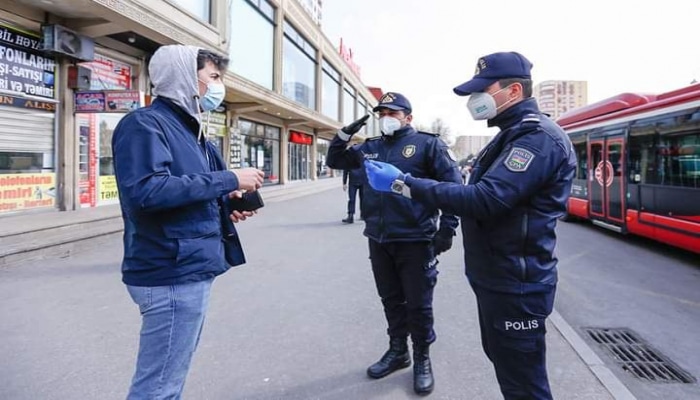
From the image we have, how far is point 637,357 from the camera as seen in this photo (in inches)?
137

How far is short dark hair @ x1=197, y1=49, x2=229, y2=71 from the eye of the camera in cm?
192

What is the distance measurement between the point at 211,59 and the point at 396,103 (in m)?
1.55

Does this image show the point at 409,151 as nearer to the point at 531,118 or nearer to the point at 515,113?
the point at 515,113

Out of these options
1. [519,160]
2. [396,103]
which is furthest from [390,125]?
[519,160]

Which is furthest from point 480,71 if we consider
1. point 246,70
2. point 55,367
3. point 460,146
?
point 460,146

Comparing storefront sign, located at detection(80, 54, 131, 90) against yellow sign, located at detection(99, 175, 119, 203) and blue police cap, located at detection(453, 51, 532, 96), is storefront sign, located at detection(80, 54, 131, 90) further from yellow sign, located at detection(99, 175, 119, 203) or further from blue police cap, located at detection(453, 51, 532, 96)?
blue police cap, located at detection(453, 51, 532, 96)

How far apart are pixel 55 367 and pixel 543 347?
3.29m

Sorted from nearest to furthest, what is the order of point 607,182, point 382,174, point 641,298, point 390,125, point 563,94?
point 382,174
point 390,125
point 641,298
point 607,182
point 563,94

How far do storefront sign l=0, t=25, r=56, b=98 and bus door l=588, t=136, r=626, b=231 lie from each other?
1194 centimetres

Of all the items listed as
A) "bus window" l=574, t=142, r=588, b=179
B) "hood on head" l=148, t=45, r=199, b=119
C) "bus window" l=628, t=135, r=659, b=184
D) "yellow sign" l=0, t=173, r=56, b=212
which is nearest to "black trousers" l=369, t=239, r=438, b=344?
"hood on head" l=148, t=45, r=199, b=119

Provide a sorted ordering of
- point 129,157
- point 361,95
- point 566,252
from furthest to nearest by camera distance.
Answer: point 361,95, point 566,252, point 129,157

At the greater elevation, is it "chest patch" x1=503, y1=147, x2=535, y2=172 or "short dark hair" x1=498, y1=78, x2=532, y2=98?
"short dark hair" x1=498, y1=78, x2=532, y2=98

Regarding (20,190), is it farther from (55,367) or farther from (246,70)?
(246,70)

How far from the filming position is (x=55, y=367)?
306 centimetres
